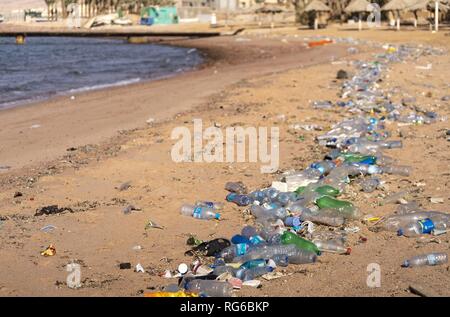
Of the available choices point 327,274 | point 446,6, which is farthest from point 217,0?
point 327,274

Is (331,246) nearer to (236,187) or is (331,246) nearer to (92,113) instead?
(236,187)

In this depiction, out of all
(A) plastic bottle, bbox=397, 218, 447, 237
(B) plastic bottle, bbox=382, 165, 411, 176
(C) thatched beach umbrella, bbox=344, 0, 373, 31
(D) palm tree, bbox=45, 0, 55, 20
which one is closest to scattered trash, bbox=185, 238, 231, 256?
(A) plastic bottle, bbox=397, 218, 447, 237

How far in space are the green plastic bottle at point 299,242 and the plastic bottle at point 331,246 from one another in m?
0.07

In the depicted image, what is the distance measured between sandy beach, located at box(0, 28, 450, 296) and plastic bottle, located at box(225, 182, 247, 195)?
0.08 m

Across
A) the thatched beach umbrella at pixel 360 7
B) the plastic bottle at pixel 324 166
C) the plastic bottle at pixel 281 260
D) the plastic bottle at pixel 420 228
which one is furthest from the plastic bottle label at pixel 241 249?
the thatched beach umbrella at pixel 360 7

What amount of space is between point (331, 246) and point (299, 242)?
10.7 inches

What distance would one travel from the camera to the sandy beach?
4.46m

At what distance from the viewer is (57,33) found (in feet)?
222

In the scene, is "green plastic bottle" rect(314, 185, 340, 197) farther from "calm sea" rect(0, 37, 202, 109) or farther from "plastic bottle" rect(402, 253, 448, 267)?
"calm sea" rect(0, 37, 202, 109)

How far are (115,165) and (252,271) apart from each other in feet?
13.2

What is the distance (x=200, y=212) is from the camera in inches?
235

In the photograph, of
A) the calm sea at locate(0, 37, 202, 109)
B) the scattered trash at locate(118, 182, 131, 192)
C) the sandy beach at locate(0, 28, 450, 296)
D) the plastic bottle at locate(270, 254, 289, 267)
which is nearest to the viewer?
the sandy beach at locate(0, 28, 450, 296)

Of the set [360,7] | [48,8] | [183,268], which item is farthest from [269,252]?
[48,8]

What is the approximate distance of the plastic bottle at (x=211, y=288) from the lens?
4098 mm
